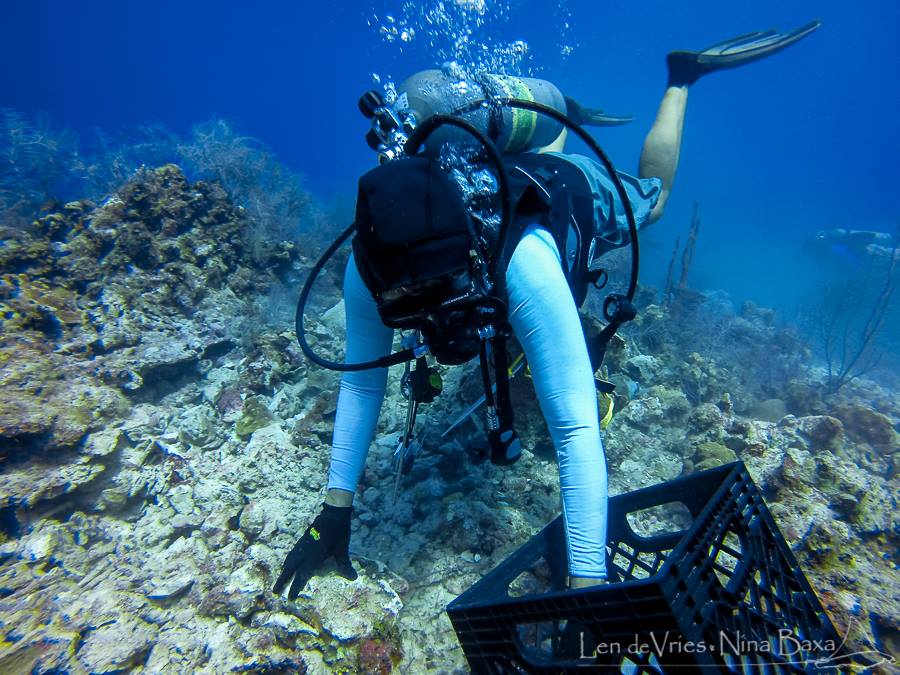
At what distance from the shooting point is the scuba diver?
176cm

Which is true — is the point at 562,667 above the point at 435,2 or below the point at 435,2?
below

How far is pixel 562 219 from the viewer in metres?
2.43

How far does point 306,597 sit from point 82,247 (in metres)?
5.57

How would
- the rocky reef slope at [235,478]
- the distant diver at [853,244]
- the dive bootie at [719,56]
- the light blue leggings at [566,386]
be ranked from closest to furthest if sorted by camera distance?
the light blue leggings at [566,386], the rocky reef slope at [235,478], the dive bootie at [719,56], the distant diver at [853,244]

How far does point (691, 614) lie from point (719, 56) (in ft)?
19.3

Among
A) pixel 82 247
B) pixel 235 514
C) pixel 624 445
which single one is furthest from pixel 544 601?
pixel 82 247

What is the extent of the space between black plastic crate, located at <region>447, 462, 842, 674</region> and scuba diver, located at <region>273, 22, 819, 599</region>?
1.62ft

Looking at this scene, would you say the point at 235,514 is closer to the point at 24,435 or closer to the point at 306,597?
the point at 306,597

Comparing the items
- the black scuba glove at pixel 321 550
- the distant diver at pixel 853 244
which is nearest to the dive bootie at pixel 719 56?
the black scuba glove at pixel 321 550

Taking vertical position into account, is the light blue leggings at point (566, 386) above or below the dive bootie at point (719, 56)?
below

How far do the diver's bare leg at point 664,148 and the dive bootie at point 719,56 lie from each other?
1.14 ft

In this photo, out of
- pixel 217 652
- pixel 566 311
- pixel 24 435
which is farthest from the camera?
pixel 24 435

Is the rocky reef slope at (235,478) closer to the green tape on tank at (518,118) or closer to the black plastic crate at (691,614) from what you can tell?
the black plastic crate at (691,614)

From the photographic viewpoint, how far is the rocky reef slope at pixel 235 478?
2.22m
